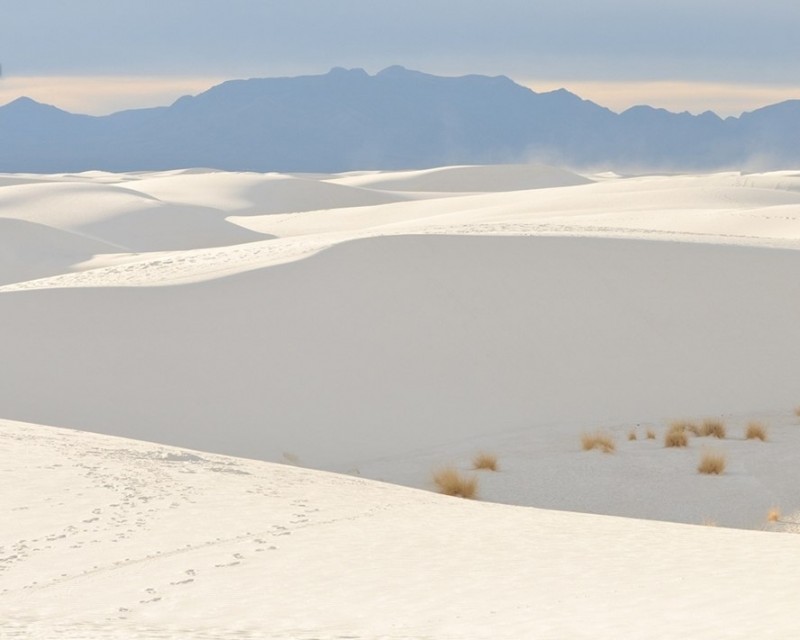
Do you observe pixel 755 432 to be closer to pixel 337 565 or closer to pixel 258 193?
pixel 337 565

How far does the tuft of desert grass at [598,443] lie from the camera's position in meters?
12.4

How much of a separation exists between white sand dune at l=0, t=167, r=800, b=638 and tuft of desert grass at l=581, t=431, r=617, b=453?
0.19 meters

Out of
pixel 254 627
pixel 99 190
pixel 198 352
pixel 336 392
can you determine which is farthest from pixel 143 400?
pixel 99 190

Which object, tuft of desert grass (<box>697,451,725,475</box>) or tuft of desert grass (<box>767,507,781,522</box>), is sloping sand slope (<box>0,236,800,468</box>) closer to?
tuft of desert grass (<box>697,451,725,475</box>)

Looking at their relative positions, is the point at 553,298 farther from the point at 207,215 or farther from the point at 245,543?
the point at 207,215

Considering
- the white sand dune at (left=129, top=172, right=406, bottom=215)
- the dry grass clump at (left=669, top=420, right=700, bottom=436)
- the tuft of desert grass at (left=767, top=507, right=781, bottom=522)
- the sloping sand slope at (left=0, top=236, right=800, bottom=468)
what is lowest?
the dry grass clump at (left=669, top=420, right=700, bottom=436)

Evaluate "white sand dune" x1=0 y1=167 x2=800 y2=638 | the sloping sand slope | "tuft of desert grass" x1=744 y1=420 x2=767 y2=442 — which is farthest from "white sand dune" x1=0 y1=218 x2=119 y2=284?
"tuft of desert grass" x1=744 y1=420 x2=767 y2=442

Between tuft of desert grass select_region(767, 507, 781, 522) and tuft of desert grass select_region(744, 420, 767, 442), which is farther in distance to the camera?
tuft of desert grass select_region(744, 420, 767, 442)

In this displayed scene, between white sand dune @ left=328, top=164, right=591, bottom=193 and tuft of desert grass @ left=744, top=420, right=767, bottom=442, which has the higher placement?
white sand dune @ left=328, top=164, right=591, bottom=193

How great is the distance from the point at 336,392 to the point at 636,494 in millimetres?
4373

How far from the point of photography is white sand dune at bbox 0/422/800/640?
5.00 metres

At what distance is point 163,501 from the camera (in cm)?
771

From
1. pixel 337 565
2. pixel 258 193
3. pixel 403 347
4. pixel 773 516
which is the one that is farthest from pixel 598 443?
pixel 258 193

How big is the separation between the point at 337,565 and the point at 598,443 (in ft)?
21.9
